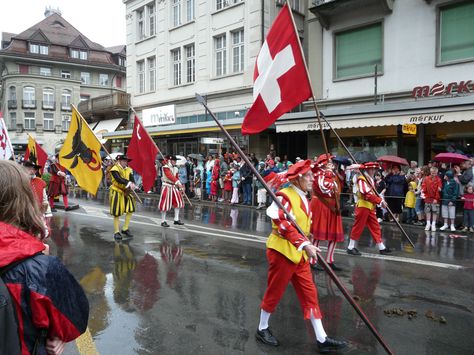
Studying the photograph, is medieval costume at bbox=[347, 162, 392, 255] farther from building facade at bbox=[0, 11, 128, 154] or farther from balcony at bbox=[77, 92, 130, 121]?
building facade at bbox=[0, 11, 128, 154]

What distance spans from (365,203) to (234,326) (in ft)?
12.9

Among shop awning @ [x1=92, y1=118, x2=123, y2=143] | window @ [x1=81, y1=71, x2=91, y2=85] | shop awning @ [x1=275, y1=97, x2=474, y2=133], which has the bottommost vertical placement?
shop awning @ [x1=275, y1=97, x2=474, y2=133]

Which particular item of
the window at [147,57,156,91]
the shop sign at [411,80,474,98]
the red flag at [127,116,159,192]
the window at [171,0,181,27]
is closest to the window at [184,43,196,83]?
the window at [171,0,181,27]

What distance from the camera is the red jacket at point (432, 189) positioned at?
11.0 meters

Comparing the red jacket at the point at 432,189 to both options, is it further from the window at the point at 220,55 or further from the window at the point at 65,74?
the window at the point at 65,74

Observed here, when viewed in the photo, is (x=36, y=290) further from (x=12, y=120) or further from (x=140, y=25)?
(x=12, y=120)

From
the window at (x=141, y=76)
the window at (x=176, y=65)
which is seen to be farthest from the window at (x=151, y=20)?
the window at (x=176, y=65)

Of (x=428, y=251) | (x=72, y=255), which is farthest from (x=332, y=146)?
(x=72, y=255)

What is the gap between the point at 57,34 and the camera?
200 ft

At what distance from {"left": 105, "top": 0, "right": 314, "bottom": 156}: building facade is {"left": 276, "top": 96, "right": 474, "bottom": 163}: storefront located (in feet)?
11.8

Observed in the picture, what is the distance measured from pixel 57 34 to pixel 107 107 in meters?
37.6

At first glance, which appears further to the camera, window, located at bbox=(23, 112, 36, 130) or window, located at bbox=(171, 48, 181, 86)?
window, located at bbox=(23, 112, 36, 130)

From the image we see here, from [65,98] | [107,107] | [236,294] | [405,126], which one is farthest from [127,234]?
[65,98]

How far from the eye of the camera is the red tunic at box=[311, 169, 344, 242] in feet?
21.4
